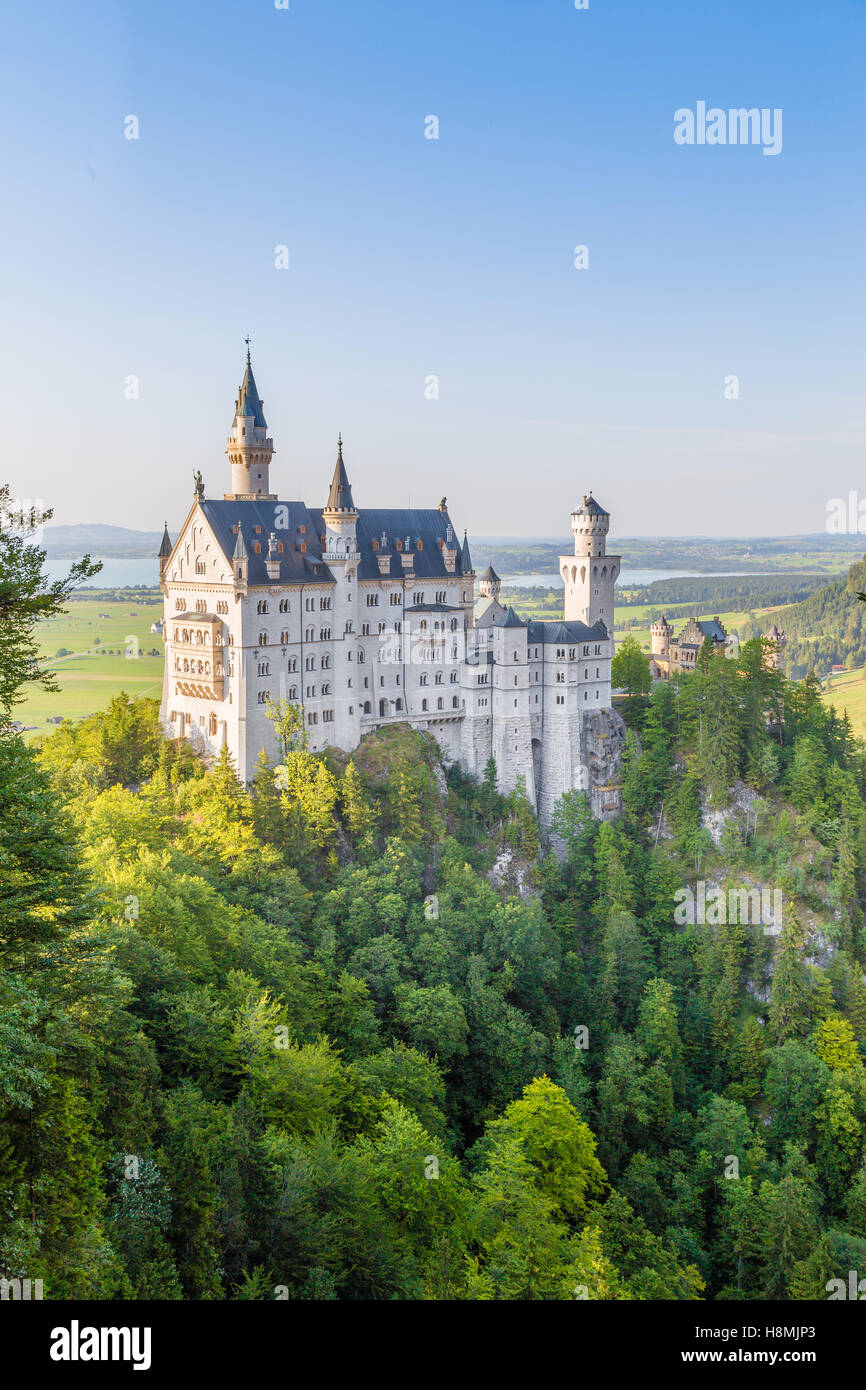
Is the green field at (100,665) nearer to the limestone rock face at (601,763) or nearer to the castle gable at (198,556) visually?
the castle gable at (198,556)

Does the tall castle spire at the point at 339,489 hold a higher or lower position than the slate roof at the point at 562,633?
higher

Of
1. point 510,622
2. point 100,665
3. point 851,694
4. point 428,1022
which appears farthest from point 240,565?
point 851,694

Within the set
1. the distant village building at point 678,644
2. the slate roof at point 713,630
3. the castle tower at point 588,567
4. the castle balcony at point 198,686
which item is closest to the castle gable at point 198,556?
the castle balcony at point 198,686

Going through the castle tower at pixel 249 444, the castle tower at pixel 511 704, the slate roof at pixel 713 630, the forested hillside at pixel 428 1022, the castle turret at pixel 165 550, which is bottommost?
the forested hillside at pixel 428 1022

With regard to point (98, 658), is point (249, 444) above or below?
above

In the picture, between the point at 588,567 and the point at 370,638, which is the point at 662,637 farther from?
the point at 370,638

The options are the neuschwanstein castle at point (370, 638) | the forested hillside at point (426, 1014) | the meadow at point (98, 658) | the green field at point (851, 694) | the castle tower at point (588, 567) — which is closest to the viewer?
the forested hillside at point (426, 1014)
